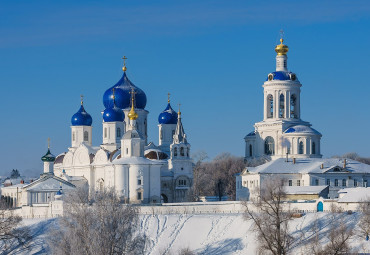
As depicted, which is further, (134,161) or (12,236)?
(134,161)

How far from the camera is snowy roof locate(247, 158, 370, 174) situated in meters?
52.7

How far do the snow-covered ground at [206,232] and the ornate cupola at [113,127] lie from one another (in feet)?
34.8

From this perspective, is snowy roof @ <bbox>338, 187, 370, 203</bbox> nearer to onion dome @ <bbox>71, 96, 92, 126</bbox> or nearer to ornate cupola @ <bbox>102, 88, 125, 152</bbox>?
ornate cupola @ <bbox>102, 88, 125, 152</bbox>

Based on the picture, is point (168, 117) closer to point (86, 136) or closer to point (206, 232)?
point (86, 136)

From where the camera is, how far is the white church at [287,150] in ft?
172

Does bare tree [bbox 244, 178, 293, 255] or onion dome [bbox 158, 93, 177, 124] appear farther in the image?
onion dome [bbox 158, 93, 177, 124]

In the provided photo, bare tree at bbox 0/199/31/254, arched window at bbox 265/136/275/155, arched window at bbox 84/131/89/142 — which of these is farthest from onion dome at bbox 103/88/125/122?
bare tree at bbox 0/199/31/254

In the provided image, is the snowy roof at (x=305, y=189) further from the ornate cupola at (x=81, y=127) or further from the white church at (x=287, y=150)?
the ornate cupola at (x=81, y=127)

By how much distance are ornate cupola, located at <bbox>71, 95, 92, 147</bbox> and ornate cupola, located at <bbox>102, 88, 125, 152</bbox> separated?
2285 millimetres

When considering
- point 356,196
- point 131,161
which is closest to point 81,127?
point 131,161

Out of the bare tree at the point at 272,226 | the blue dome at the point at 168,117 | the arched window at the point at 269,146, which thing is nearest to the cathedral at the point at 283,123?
the arched window at the point at 269,146

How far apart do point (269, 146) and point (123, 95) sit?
29.1 ft

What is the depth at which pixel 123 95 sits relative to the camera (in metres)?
58.7

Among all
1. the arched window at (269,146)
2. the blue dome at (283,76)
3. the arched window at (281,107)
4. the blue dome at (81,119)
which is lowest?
the arched window at (269,146)
